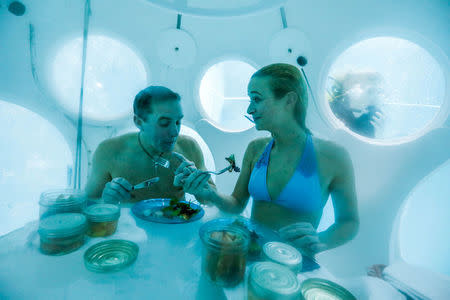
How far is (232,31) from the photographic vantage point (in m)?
2.02

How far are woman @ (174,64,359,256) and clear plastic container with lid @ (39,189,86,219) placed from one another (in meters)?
0.37

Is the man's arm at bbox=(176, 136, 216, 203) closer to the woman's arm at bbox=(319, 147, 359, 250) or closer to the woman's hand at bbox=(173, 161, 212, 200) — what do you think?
the woman's hand at bbox=(173, 161, 212, 200)

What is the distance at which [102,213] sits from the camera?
26.8 inches

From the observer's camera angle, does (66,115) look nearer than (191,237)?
No

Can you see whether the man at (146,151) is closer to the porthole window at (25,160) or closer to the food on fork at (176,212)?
the food on fork at (176,212)

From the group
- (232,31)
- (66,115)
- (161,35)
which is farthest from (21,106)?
(232,31)

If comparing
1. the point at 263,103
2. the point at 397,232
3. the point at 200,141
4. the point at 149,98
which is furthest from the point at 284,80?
the point at 397,232

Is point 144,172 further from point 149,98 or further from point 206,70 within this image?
point 206,70

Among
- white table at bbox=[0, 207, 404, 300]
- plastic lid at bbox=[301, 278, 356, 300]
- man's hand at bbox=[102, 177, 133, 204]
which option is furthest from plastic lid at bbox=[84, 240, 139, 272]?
plastic lid at bbox=[301, 278, 356, 300]

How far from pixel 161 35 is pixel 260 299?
80.0 inches

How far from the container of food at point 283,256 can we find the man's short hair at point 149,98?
3.23 ft

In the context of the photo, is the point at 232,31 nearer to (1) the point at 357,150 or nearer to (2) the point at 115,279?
(1) the point at 357,150

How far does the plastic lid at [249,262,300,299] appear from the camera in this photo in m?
0.39

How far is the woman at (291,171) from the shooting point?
101 cm
